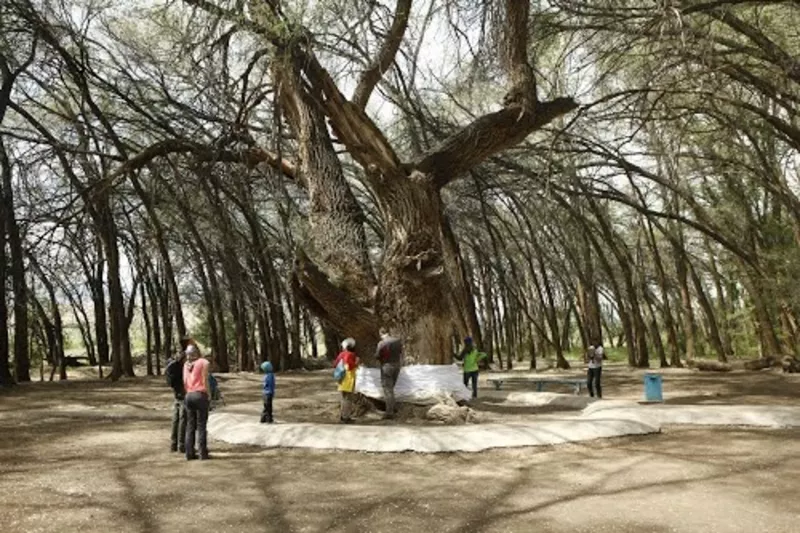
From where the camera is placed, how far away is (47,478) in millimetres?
6480

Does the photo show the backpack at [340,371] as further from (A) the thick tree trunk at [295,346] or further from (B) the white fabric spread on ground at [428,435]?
(A) the thick tree trunk at [295,346]

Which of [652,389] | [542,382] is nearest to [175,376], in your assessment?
→ [652,389]

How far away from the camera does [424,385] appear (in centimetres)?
1009

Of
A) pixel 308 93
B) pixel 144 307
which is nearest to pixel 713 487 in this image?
pixel 308 93

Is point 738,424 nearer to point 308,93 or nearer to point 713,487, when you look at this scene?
point 713,487

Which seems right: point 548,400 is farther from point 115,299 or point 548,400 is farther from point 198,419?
point 115,299

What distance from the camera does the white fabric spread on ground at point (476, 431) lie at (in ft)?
25.4

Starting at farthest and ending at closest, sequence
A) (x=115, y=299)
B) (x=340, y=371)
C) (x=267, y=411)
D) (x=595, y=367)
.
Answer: (x=115, y=299) → (x=595, y=367) → (x=340, y=371) → (x=267, y=411)

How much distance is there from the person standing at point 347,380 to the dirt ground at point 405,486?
202 cm

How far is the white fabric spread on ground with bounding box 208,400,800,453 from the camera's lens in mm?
7746

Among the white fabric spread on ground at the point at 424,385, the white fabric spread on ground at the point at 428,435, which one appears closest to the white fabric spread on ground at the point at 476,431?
the white fabric spread on ground at the point at 428,435

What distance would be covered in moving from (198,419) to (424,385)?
12.2ft

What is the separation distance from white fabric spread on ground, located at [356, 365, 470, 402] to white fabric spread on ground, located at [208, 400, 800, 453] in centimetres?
136

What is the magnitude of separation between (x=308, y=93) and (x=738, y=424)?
26.8 feet
